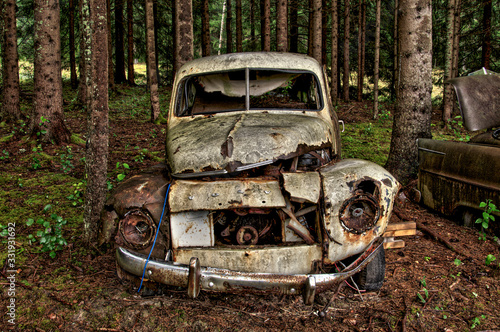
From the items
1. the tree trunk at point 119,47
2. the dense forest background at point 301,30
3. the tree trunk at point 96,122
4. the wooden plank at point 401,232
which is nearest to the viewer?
the tree trunk at point 96,122

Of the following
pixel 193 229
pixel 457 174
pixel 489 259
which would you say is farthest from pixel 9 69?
pixel 489 259

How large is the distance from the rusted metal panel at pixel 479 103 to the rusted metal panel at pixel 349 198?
2.01 m

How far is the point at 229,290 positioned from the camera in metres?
2.49

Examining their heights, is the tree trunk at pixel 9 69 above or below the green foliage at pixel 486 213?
above

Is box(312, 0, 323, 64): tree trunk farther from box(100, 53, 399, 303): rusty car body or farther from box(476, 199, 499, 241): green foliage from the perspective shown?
box(100, 53, 399, 303): rusty car body

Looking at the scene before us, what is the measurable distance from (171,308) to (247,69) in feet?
9.16

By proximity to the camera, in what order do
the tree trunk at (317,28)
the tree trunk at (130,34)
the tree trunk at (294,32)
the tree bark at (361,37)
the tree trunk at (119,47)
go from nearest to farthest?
the tree trunk at (317,28) < the tree bark at (361,37) < the tree trunk at (130,34) < the tree trunk at (294,32) < the tree trunk at (119,47)

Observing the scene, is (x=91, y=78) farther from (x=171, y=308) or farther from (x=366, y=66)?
(x=366, y=66)

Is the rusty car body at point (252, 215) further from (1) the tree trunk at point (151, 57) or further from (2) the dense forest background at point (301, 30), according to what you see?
(2) the dense forest background at point (301, 30)

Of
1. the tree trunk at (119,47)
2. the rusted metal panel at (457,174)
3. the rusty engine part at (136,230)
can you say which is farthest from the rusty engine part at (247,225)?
the tree trunk at (119,47)

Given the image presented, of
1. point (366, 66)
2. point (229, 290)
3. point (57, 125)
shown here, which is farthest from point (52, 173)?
point (366, 66)

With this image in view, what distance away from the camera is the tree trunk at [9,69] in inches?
313

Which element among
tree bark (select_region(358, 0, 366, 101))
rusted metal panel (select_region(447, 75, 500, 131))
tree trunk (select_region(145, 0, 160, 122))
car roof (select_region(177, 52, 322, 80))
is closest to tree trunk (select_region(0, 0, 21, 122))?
tree trunk (select_region(145, 0, 160, 122))

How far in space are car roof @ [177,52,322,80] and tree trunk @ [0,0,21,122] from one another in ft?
18.2
